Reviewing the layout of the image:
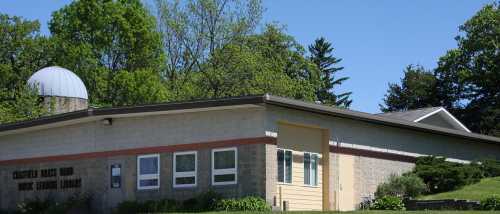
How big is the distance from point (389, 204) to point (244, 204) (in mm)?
5206

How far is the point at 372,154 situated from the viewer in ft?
107

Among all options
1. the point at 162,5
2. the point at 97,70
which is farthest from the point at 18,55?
the point at 162,5

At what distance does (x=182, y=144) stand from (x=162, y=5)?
34.6 meters

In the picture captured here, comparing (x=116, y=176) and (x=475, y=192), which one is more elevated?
(x=116, y=176)

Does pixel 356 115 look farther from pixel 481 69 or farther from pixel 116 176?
pixel 481 69

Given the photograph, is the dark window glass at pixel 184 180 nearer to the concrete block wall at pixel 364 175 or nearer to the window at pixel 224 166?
the window at pixel 224 166

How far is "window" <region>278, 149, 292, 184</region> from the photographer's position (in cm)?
2923

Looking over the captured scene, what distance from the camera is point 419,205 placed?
94.0 feet

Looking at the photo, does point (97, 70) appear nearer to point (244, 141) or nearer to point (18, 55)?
point (18, 55)

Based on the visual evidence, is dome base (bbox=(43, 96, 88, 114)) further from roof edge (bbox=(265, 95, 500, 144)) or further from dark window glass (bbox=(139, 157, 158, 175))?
roof edge (bbox=(265, 95, 500, 144))

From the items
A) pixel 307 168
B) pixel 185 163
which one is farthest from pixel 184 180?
pixel 307 168

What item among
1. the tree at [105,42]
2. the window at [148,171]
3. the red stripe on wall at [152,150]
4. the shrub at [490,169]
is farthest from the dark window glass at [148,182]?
the tree at [105,42]

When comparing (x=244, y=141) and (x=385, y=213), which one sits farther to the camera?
(x=244, y=141)

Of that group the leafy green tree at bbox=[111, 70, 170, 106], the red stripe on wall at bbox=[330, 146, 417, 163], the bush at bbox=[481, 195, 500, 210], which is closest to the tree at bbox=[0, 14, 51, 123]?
the leafy green tree at bbox=[111, 70, 170, 106]
